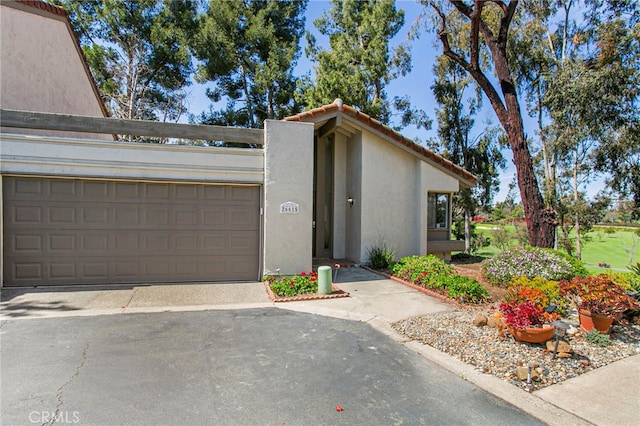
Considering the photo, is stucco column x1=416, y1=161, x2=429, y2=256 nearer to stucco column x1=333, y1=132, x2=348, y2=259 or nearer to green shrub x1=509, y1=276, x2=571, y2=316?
stucco column x1=333, y1=132, x2=348, y2=259

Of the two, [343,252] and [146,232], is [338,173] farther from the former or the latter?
[146,232]

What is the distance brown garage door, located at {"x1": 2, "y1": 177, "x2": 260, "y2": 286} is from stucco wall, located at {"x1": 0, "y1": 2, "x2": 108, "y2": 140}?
3439 mm

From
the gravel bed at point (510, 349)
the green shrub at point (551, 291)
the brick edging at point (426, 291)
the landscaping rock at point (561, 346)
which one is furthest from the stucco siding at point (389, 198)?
the landscaping rock at point (561, 346)

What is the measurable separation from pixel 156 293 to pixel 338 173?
24.2 feet

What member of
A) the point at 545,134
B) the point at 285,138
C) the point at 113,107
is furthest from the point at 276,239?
the point at 113,107

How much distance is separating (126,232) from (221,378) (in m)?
5.56

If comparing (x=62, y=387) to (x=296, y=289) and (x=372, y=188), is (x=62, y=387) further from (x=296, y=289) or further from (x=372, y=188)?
(x=372, y=188)

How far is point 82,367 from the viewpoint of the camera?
3955 millimetres

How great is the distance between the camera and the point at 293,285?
772 centimetres

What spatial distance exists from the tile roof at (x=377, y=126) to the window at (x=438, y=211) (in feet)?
3.93

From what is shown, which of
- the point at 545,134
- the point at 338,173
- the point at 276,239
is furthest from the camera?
the point at 545,134

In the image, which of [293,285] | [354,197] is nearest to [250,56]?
[354,197]

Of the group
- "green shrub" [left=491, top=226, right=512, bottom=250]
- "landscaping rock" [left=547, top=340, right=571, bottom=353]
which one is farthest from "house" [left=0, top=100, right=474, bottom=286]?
"green shrub" [left=491, top=226, right=512, bottom=250]

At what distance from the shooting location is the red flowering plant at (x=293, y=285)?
7.45 metres
